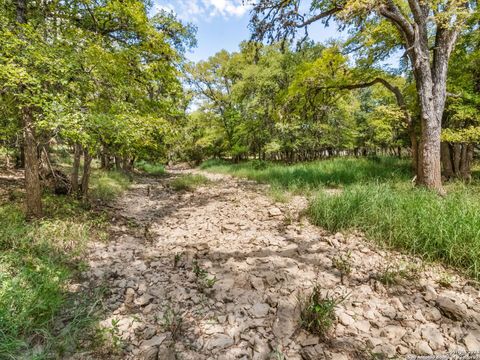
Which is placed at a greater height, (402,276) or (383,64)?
(383,64)

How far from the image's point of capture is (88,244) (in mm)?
4102

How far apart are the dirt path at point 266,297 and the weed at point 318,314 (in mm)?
80

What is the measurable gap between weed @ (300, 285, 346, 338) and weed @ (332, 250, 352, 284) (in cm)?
65

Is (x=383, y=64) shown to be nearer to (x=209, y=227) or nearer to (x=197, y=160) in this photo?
(x=209, y=227)

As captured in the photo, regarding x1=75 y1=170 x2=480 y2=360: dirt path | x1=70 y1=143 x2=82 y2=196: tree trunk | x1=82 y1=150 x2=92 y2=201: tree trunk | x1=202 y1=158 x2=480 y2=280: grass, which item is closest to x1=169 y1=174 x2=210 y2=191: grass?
x1=82 y1=150 x2=92 y2=201: tree trunk

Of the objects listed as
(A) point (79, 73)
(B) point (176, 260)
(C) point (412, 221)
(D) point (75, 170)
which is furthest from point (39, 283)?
(C) point (412, 221)

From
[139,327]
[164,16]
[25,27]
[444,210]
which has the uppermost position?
[164,16]

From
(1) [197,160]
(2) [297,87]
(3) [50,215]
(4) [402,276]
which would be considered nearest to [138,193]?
(3) [50,215]

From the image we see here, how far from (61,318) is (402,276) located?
3992 millimetres

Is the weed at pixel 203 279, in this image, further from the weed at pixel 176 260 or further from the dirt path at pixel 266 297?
the weed at pixel 176 260

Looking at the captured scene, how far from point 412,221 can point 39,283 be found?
17.1 feet

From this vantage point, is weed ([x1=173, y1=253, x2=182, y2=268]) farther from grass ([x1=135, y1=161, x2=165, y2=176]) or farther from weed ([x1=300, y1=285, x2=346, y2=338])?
grass ([x1=135, y1=161, x2=165, y2=176])

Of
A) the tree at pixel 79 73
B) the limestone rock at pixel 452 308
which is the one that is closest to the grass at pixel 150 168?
the tree at pixel 79 73

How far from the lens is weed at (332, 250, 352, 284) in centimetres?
314
